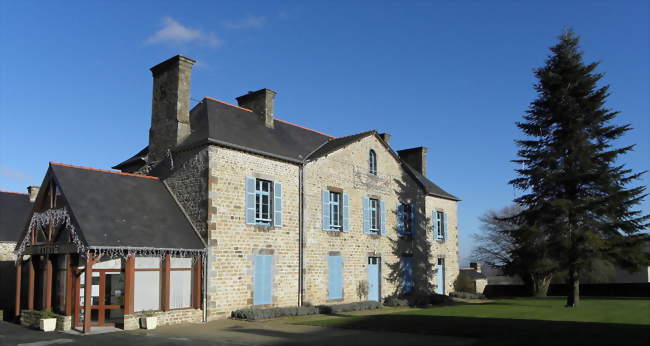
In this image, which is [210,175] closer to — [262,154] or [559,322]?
[262,154]

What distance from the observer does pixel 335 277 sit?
1933 centimetres

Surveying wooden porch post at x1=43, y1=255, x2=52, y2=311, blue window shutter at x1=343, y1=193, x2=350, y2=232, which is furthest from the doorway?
blue window shutter at x1=343, y1=193, x2=350, y2=232

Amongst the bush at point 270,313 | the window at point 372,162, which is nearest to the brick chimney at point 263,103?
the window at point 372,162

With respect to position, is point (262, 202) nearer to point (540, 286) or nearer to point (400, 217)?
point (400, 217)

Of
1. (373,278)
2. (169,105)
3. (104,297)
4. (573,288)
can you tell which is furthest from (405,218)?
(104,297)

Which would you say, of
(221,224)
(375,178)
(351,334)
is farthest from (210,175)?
(375,178)

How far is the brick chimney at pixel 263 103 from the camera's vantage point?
65.0 feet

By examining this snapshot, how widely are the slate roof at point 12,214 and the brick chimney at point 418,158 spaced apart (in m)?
19.6

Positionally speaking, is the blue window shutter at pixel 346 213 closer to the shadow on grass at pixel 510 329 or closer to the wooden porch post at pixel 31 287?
the shadow on grass at pixel 510 329

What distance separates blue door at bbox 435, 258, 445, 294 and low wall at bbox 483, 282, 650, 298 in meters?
6.29

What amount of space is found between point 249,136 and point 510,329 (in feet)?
33.6

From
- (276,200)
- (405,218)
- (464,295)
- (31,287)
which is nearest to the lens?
(31,287)

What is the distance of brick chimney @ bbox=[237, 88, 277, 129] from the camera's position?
19.8 metres

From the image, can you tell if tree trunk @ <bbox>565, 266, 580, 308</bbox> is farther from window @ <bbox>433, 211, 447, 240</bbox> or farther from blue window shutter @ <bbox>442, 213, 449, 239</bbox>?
blue window shutter @ <bbox>442, 213, 449, 239</bbox>
